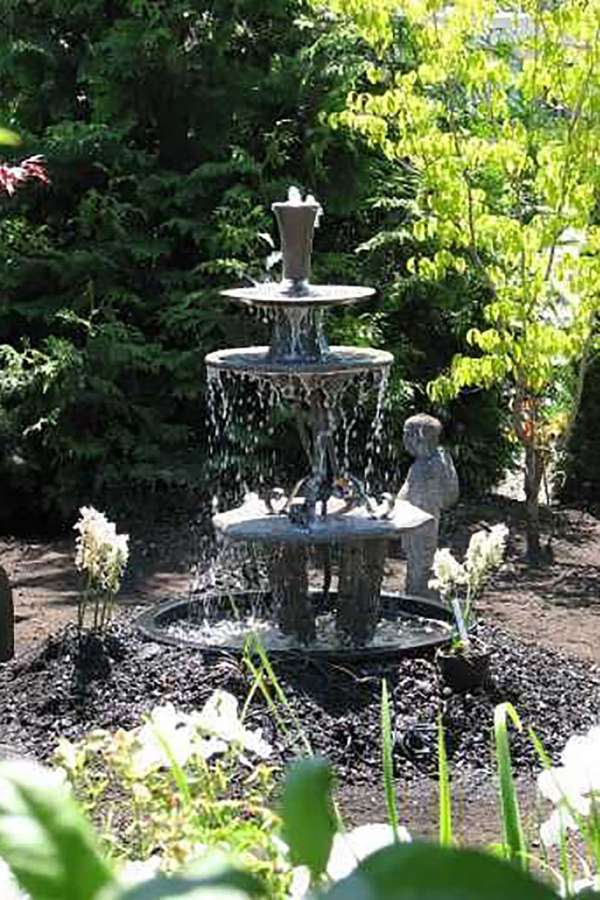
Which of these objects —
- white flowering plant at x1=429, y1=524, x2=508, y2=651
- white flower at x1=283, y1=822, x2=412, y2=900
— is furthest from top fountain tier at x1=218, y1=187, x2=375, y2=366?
white flower at x1=283, y1=822, x2=412, y2=900

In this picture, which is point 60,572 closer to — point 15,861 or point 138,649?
point 138,649

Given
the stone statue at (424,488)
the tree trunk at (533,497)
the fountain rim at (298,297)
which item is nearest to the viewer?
the fountain rim at (298,297)

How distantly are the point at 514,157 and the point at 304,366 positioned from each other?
3204 mm

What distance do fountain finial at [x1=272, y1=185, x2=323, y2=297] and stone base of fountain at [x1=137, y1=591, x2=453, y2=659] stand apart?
133 cm

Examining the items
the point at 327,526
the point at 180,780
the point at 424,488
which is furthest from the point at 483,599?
the point at 180,780

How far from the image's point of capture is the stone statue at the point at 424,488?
760cm

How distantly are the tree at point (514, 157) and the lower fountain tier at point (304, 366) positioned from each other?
2680 millimetres

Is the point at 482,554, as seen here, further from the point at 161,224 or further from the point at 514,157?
the point at 161,224

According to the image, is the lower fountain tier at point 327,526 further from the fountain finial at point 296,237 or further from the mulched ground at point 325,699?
the fountain finial at point 296,237

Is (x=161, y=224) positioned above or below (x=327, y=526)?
above

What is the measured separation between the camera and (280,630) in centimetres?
696

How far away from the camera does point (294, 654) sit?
6.48m

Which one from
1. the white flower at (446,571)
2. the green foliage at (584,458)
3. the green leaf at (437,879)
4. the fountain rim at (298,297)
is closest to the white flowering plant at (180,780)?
the green leaf at (437,879)

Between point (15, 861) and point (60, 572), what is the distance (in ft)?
30.4
